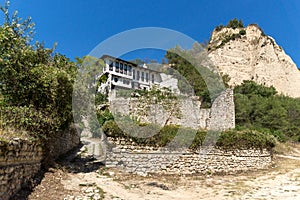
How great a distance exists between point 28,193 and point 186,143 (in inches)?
222

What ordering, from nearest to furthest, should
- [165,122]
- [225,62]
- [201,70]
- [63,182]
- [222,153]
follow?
[63,182] → [222,153] → [165,122] → [201,70] → [225,62]

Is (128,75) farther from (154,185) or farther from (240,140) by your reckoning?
(154,185)

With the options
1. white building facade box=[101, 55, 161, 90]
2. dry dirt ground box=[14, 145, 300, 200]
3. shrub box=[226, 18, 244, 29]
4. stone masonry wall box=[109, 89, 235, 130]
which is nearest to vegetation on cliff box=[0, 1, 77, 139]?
dry dirt ground box=[14, 145, 300, 200]

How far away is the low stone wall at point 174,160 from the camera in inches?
336

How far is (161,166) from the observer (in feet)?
28.7

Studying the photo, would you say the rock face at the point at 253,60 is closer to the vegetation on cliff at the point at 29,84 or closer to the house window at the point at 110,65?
the house window at the point at 110,65

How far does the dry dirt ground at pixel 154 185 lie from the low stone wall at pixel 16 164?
0.39 m

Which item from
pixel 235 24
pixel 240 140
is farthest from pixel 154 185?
Result: pixel 235 24

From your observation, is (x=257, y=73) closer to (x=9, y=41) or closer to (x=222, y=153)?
(x=222, y=153)

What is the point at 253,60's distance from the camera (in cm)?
4556

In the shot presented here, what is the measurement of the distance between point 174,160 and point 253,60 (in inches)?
1688

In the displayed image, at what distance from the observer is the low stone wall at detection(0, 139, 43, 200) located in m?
4.41

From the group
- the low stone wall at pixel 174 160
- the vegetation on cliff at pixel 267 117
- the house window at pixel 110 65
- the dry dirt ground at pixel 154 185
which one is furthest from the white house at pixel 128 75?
the dry dirt ground at pixel 154 185

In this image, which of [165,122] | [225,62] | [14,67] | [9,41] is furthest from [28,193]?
[225,62]
